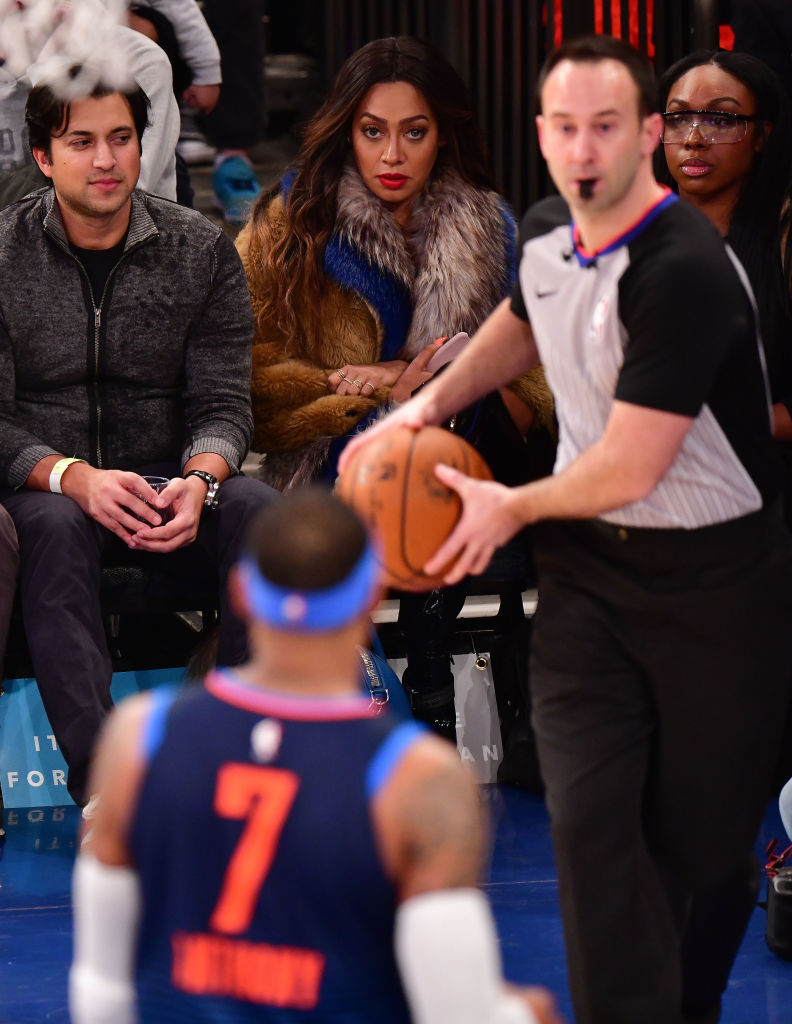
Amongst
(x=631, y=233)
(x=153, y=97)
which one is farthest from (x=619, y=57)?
(x=153, y=97)

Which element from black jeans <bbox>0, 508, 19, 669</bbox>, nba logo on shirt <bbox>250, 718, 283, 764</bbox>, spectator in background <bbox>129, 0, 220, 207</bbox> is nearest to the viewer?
nba logo on shirt <bbox>250, 718, 283, 764</bbox>

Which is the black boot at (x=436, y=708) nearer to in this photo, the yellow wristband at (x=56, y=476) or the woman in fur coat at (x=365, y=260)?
the woman in fur coat at (x=365, y=260)

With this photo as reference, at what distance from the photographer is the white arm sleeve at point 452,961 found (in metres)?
1.82

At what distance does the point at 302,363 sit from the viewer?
16.8 feet

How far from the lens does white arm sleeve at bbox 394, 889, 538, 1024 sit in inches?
71.6

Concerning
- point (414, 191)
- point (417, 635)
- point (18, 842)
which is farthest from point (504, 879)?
point (414, 191)

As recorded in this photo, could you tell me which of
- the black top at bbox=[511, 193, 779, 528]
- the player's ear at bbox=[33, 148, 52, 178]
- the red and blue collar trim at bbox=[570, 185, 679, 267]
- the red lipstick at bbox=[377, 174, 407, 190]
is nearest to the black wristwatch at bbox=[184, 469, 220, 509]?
the player's ear at bbox=[33, 148, 52, 178]

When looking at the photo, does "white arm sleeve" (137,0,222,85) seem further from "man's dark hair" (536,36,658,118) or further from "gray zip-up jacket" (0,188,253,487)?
"man's dark hair" (536,36,658,118)

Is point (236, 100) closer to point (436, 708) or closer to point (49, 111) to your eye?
→ point (49, 111)

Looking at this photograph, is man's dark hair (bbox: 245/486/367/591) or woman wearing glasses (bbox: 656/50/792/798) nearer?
man's dark hair (bbox: 245/486/367/591)

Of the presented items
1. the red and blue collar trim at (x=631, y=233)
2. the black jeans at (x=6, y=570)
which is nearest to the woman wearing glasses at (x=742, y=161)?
the red and blue collar trim at (x=631, y=233)

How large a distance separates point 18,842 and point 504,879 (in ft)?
4.38

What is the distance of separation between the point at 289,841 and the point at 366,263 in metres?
3.37

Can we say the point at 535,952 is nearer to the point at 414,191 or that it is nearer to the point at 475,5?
the point at 414,191
